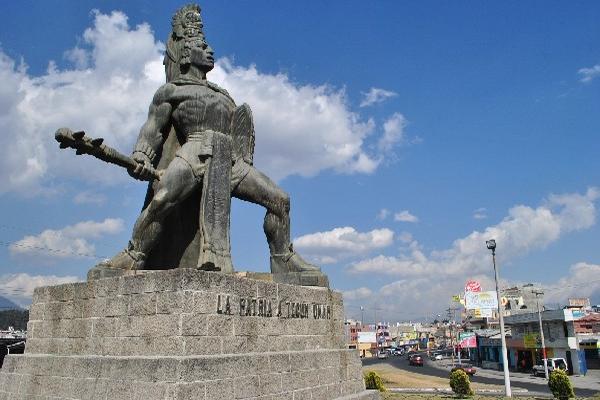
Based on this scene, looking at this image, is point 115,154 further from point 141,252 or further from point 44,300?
point 44,300

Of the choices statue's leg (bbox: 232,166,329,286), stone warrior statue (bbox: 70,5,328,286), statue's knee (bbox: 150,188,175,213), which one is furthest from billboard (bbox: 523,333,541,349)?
statue's knee (bbox: 150,188,175,213)

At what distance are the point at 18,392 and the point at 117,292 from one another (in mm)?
2407

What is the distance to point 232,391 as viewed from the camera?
22.0 ft

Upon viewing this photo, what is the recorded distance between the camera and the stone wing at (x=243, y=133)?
9.23m

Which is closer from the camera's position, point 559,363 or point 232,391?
point 232,391

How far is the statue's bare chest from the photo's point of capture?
877 centimetres

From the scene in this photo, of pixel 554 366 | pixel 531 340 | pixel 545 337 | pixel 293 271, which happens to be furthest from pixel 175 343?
pixel 531 340

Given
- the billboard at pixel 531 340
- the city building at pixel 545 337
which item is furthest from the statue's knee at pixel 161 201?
the billboard at pixel 531 340

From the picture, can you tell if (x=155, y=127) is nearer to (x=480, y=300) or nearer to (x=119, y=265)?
(x=119, y=265)

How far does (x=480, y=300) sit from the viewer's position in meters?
39.8

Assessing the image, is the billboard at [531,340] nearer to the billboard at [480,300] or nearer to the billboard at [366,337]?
the billboard at [480,300]

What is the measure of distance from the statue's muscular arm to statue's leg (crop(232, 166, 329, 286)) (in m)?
1.53

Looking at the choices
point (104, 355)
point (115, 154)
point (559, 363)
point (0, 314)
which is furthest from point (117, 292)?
point (0, 314)

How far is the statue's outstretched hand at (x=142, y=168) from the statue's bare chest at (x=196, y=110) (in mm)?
798
